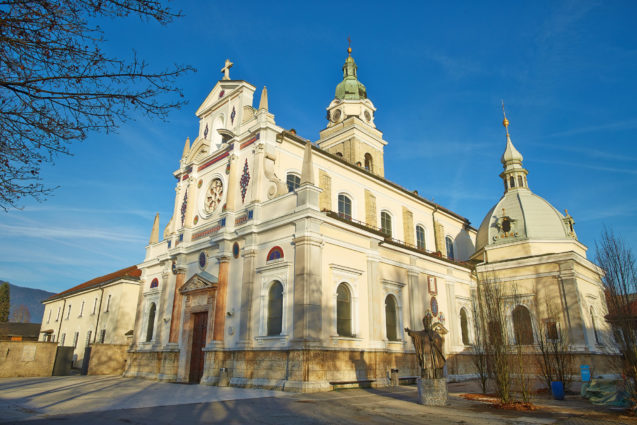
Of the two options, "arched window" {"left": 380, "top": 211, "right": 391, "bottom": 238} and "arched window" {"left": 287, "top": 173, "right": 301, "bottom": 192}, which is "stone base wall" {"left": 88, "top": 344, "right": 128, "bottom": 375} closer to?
"arched window" {"left": 287, "top": 173, "right": 301, "bottom": 192}

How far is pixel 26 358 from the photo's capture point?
24.6 m

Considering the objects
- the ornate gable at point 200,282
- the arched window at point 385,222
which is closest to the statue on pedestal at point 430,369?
the ornate gable at point 200,282

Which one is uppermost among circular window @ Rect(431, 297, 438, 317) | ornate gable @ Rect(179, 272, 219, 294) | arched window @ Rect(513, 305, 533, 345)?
ornate gable @ Rect(179, 272, 219, 294)

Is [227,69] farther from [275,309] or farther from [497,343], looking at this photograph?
[497,343]

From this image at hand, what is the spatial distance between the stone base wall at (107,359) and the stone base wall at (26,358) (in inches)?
96.3

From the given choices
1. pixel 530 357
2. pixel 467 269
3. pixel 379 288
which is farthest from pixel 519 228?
pixel 379 288

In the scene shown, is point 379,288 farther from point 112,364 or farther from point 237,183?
point 112,364

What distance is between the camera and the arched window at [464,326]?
28.3 meters

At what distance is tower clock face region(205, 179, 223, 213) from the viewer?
24761mm

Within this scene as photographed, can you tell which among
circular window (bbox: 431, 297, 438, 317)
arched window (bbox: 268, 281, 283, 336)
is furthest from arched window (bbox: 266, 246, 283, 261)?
circular window (bbox: 431, 297, 438, 317)

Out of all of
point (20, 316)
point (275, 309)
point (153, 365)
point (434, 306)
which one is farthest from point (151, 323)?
point (20, 316)

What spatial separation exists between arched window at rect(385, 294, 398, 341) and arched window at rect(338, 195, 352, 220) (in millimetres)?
5586

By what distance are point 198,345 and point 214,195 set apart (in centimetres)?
861

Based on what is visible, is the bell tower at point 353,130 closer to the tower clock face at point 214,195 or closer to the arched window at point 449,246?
the arched window at point 449,246
